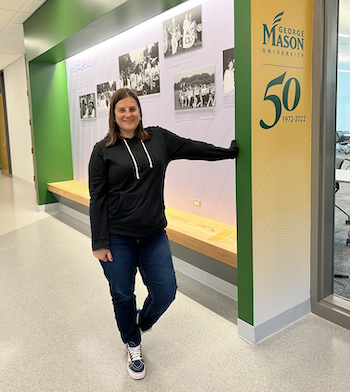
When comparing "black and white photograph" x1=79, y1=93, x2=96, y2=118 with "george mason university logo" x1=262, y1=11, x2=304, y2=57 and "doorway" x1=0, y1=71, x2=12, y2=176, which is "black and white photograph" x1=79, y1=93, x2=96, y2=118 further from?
"doorway" x1=0, y1=71, x2=12, y2=176

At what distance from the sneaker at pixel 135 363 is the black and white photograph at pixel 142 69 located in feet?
10.7

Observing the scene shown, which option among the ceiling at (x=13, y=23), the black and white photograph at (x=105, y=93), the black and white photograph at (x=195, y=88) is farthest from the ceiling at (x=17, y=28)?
the black and white photograph at (x=105, y=93)

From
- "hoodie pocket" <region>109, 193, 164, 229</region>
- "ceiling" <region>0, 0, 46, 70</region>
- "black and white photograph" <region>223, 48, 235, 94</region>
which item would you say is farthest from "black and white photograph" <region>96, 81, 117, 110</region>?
"hoodie pocket" <region>109, 193, 164, 229</region>

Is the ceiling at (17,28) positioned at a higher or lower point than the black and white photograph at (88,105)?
higher

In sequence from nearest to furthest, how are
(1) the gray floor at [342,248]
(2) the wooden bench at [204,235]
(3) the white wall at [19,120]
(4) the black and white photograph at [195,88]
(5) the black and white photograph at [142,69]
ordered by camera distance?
(2) the wooden bench at [204,235]
(1) the gray floor at [342,248]
(4) the black and white photograph at [195,88]
(5) the black and white photograph at [142,69]
(3) the white wall at [19,120]

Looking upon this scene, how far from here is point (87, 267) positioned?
4395mm

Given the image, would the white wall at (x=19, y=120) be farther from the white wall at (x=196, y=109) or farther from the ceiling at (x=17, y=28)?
the white wall at (x=196, y=109)

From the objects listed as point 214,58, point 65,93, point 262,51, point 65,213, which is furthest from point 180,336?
point 65,93

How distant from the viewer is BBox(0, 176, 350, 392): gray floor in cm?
237

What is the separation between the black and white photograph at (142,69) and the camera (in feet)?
15.8

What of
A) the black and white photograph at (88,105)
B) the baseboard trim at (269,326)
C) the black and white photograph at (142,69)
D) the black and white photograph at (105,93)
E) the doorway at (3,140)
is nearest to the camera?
the baseboard trim at (269,326)

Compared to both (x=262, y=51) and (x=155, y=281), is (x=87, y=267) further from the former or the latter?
(x=262, y=51)

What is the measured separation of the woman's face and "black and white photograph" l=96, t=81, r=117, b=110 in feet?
12.2

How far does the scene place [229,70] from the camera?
3.76m
